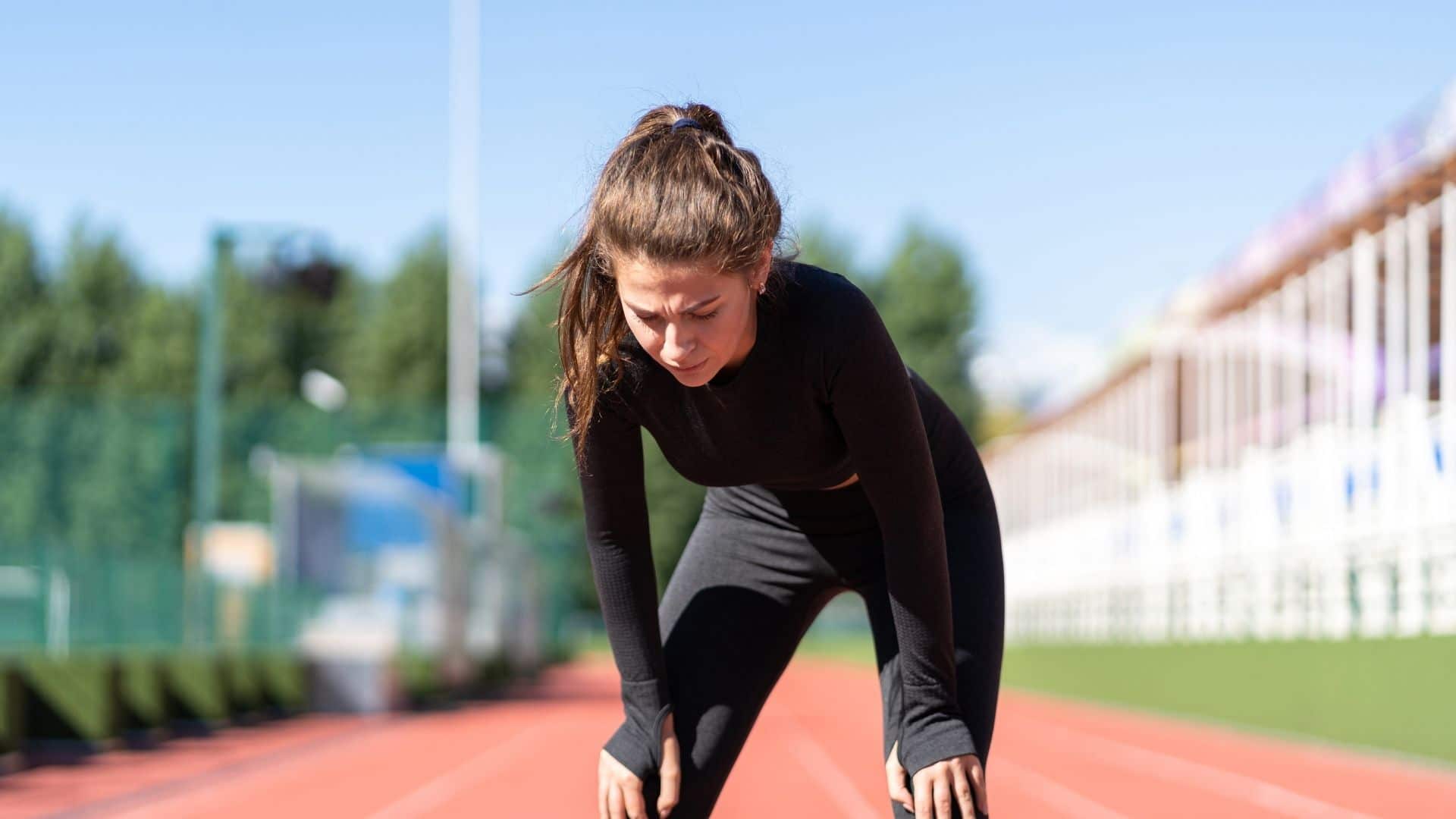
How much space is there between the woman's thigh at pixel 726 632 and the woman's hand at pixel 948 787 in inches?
13.7

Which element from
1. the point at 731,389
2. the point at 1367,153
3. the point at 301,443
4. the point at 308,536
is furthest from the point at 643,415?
the point at 301,443

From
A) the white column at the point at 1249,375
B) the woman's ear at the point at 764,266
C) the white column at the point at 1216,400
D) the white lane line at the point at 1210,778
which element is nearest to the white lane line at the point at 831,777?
the white lane line at the point at 1210,778

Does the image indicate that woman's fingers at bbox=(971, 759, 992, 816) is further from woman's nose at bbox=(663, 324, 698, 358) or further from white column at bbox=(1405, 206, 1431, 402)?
white column at bbox=(1405, 206, 1431, 402)

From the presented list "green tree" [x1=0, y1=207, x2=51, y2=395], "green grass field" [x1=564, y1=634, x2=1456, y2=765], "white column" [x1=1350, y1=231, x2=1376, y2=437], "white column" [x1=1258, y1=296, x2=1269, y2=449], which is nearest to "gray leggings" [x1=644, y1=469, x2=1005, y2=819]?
"green grass field" [x1=564, y1=634, x2=1456, y2=765]

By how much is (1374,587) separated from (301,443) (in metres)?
33.5

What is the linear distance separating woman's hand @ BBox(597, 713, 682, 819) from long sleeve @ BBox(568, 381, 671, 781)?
15 mm

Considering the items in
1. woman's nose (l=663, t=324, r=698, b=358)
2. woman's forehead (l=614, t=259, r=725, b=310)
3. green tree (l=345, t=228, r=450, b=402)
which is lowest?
woman's nose (l=663, t=324, r=698, b=358)

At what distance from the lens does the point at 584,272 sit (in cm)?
291

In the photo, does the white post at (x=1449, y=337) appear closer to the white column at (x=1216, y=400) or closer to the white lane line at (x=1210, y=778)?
the white lane line at (x=1210, y=778)

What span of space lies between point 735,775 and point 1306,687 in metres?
6.29

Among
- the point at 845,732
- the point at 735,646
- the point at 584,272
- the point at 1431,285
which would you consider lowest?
the point at 845,732

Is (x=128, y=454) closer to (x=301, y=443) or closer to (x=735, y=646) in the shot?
(x=301, y=443)

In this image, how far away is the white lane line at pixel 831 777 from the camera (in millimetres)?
10203

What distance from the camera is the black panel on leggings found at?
9.41 ft
